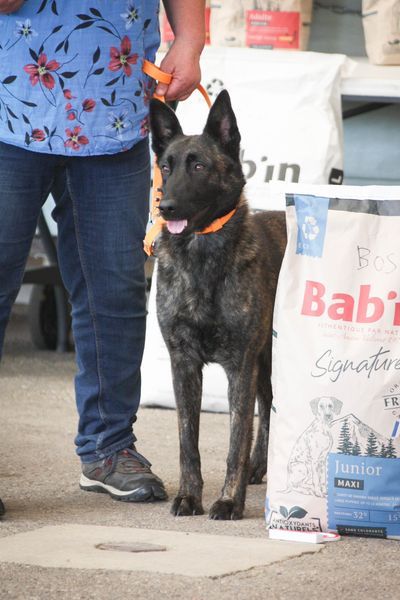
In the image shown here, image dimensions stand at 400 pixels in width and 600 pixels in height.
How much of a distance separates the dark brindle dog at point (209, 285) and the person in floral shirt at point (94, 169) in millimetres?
95

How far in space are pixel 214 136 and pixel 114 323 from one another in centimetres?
50

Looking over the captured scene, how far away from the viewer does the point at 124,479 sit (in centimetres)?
282

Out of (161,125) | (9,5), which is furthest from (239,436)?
(9,5)

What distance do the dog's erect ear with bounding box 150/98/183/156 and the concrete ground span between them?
0.85 metres

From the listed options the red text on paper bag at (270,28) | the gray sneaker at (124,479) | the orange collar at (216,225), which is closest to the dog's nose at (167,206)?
the orange collar at (216,225)

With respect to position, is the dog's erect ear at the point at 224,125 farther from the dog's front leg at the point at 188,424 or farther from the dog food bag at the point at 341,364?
the dog's front leg at the point at 188,424

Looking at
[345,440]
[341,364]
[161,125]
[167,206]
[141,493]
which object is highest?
[161,125]

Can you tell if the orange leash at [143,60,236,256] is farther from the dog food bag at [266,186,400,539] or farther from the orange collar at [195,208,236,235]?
the dog food bag at [266,186,400,539]

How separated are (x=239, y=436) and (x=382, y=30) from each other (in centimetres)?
209

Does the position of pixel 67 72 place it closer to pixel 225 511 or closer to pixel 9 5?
pixel 9 5

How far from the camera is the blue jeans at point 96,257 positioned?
259 centimetres

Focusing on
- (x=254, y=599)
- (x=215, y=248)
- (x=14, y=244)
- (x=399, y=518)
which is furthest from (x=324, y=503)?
(x=14, y=244)

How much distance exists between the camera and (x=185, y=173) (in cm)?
268

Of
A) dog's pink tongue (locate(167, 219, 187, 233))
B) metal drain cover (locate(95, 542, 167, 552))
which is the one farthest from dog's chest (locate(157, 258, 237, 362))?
metal drain cover (locate(95, 542, 167, 552))
